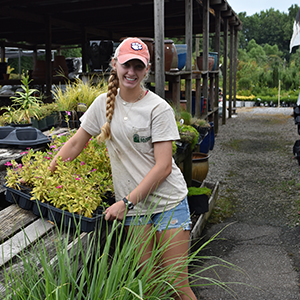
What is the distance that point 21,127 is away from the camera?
3.37 m

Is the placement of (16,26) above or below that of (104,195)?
above

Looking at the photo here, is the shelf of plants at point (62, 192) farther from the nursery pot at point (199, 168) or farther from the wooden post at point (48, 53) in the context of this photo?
the wooden post at point (48, 53)

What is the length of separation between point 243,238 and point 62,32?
9784 millimetres

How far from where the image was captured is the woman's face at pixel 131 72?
5.63 ft

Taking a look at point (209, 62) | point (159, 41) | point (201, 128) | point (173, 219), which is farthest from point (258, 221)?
point (209, 62)

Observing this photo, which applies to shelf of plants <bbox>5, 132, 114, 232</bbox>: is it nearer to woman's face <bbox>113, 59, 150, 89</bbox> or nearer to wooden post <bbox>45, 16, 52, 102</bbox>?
woman's face <bbox>113, 59, 150, 89</bbox>

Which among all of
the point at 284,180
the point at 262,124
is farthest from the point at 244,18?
the point at 284,180

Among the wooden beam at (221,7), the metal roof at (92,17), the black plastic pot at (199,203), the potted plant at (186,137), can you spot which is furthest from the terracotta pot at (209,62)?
the black plastic pot at (199,203)

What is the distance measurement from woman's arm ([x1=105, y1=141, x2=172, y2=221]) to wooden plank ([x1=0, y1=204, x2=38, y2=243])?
1.63 ft

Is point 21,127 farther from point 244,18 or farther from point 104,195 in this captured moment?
point 244,18

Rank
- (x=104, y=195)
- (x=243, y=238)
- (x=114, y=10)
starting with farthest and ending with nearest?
(x=114, y=10), (x=243, y=238), (x=104, y=195)

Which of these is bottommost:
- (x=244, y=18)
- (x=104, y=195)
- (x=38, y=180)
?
(x=104, y=195)

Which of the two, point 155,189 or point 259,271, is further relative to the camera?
point 259,271

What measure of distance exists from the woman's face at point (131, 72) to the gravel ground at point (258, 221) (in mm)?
949
